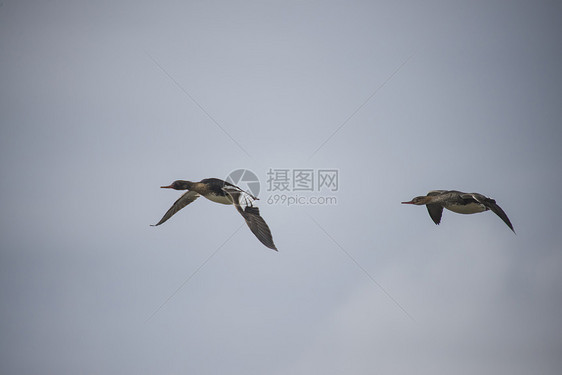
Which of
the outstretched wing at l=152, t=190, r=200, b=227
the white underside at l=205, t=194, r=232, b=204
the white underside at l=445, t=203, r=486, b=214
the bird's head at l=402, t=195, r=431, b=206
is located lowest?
the outstretched wing at l=152, t=190, r=200, b=227

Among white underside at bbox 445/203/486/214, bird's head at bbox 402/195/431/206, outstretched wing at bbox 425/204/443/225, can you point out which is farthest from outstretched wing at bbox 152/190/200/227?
white underside at bbox 445/203/486/214

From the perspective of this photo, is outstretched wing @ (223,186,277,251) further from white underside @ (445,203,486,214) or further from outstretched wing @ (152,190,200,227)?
white underside @ (445,203,486,214)

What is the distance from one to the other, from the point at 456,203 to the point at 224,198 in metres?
7.32

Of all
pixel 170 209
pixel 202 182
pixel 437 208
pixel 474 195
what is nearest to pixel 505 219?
pixel 474 195

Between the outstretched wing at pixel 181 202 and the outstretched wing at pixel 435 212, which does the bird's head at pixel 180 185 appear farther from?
the outstretched wing at pixel 435 212

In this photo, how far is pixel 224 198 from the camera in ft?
54.5

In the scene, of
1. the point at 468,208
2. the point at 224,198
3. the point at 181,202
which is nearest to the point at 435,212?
the point at 468,208

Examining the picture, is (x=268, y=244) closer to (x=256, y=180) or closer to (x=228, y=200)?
(x=228, y=200)

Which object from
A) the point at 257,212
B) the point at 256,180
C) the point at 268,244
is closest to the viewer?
the point at 268,244

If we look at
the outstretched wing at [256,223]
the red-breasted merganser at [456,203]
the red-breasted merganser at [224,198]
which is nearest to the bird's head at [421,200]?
the red-breasted merganser at [456,203]

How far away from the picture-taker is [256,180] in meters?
18.0

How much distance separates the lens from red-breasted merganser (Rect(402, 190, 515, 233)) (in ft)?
55.6

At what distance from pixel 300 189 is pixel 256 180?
67.4 inches

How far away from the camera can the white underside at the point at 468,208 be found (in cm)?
1731
